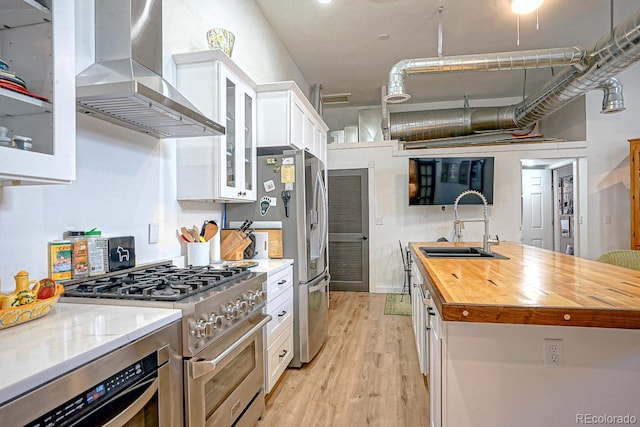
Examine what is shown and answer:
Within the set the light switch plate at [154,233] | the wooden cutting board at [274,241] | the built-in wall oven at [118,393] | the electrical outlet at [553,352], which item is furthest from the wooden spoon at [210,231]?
the electrical outlet at [553,352]

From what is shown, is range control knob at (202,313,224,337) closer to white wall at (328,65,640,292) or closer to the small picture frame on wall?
white wall at (328,65,640,292)

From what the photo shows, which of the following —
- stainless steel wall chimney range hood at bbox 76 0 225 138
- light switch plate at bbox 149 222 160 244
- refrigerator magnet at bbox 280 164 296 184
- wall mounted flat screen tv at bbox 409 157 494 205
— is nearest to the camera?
stainless steel wall chimney range hood at bbox 76 0 225 138

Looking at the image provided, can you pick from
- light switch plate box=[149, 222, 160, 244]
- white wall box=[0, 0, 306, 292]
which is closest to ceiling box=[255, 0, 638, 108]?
white wall box=[0, 0, 306, 292]

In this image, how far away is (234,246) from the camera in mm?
2691

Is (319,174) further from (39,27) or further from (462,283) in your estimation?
(39,27)

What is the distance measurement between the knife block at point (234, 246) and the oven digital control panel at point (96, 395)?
154cm

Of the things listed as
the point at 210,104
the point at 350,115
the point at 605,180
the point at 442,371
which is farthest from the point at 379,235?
the point at 442,371

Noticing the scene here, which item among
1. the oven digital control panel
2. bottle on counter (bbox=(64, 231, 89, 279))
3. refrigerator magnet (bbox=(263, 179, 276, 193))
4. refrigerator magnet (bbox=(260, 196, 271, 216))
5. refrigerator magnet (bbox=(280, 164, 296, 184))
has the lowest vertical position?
the oven digital control panel

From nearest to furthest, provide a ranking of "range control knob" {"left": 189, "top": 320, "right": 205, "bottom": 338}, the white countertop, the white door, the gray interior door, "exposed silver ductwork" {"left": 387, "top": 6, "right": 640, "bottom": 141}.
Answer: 1. the white countertop
2. "range control knob" {"left": 189, "top": 320, "right": 205, "bottom": 338}
3. "exposed silver ductwork" {"left": 387, "top": 6, "right": 640, "bottom": 141}
4. the gray interior door
5. the white door

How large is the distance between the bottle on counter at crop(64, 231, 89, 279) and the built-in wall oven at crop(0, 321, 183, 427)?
686mm

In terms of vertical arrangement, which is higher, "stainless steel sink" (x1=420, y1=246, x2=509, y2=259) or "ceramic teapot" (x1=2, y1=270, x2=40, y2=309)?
"ceramic teapot" (x1=2, y1=270, x2=40, y2=309)

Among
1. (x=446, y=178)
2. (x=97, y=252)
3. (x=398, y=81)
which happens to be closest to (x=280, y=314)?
(x=97, y=252)

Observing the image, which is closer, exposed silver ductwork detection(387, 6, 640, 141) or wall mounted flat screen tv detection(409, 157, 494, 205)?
exposed silver ductwork detection(387, 6, 640, 141)

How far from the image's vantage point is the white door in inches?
266
